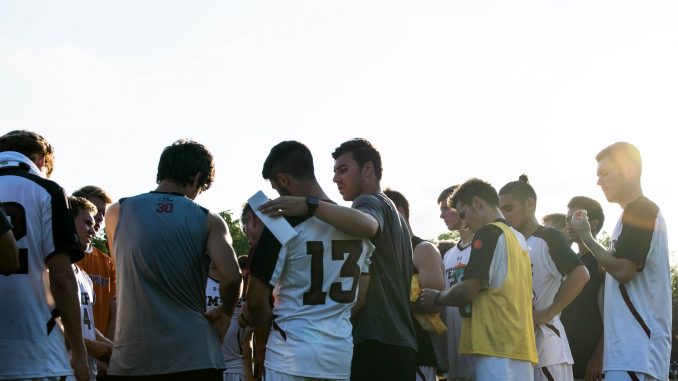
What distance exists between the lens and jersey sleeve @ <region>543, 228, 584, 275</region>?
7.57 metres

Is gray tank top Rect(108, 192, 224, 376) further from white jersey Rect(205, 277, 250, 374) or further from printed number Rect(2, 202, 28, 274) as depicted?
white jersey Rect(205, 277, 250, 374)

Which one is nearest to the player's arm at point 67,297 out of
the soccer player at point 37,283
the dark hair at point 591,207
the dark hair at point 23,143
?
the soccer player at point 37,283

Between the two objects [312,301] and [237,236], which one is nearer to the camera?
[312,301]

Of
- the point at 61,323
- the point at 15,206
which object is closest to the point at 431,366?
the point at 61,323

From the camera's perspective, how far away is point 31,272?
4770 mm

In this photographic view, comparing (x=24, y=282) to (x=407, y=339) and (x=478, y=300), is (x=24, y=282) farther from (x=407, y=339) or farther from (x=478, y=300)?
(x=478, y=300)

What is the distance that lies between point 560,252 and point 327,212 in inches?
143

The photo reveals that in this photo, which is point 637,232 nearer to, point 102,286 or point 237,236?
point 102,286

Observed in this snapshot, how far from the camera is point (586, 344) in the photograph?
27.3 ft

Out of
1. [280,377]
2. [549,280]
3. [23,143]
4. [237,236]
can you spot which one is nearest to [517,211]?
[549,280]

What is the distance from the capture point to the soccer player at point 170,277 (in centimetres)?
504

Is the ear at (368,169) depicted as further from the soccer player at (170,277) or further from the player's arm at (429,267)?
the player's arm at (429,267)

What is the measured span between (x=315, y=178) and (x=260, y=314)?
100cm

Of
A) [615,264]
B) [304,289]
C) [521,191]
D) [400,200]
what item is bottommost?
[304,289]
